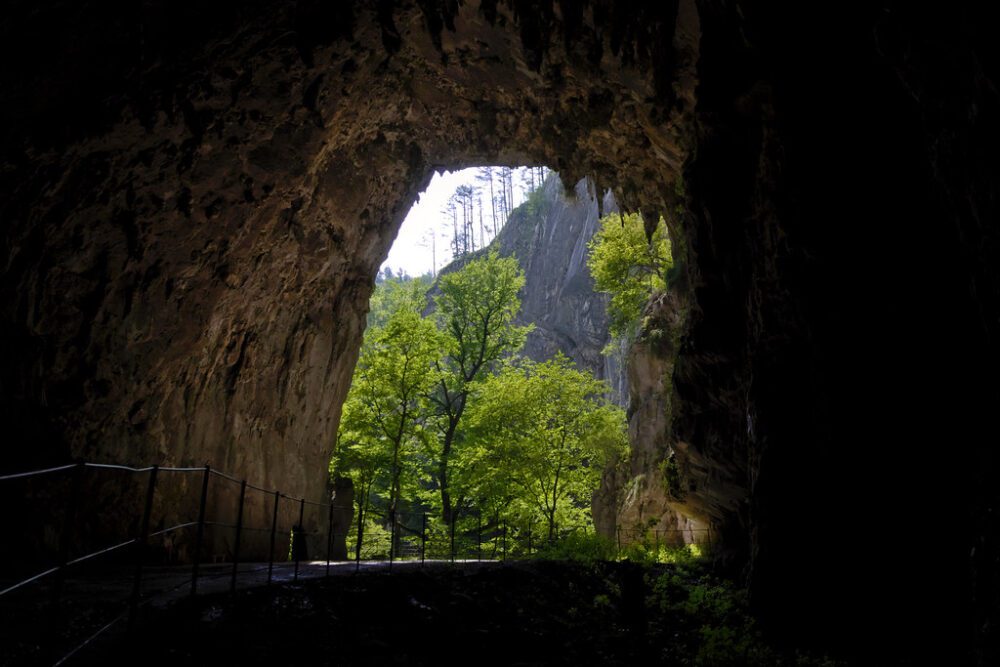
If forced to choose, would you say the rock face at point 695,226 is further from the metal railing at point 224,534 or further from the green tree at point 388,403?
the green tree at point 388,403

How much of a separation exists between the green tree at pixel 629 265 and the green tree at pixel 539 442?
4120 millimetres

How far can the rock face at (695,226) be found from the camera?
7.45 metres

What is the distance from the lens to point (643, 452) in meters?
23.7

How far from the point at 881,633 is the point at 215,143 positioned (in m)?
13.3

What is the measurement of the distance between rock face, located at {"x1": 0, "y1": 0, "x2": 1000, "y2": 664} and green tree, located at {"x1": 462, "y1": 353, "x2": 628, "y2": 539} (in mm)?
7543

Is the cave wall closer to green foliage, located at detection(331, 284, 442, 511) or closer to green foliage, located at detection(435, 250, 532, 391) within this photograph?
green foliage, located at detection(331, 284, 442, 511)

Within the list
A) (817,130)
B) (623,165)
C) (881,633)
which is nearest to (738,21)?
(817,130)

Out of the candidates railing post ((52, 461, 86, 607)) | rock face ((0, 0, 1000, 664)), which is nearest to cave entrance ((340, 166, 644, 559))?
rock face ((0, 0, 1000, 664))

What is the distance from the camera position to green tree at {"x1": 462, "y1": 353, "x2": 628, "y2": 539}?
21344 mm

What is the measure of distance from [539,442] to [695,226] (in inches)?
452

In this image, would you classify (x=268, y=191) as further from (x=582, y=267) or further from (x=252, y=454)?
(x=582, y=267)

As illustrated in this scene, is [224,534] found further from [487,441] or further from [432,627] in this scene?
[487,441]

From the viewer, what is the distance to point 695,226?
12406 millimetres

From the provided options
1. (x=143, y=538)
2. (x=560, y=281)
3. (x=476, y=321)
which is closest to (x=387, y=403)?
(x=476, y=321)
